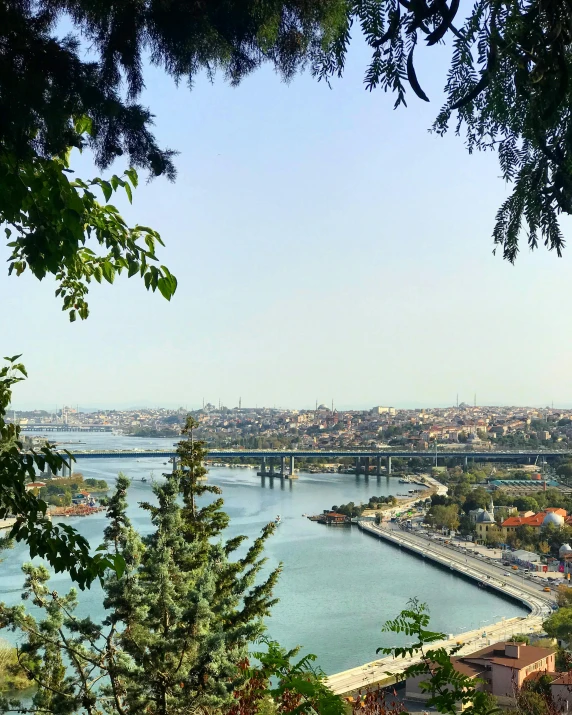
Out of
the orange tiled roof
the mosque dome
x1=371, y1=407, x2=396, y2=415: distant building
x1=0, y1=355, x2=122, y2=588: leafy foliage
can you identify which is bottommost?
the orange tiled roof

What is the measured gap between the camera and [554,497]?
17016mm

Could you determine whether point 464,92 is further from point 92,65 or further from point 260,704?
point 260,704

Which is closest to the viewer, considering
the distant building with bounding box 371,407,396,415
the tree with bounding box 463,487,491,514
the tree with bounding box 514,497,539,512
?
the tree with bounding box 514,497,539,512

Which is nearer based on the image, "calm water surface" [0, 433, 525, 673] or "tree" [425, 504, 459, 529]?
"calm water surface" [0, 433, 525, 673]

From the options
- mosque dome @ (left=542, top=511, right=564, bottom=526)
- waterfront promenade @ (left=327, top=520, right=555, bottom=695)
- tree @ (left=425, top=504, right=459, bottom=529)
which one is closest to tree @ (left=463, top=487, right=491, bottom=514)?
tree @ (left=425, top=504, right=459, bottom=529)

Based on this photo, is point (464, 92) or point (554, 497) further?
point (554, 497)

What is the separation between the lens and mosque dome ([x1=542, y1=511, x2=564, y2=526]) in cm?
1423

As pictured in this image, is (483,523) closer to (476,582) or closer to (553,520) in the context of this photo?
(553,520)

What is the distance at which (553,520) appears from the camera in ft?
47.0

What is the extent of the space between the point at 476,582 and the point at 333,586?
110 inches

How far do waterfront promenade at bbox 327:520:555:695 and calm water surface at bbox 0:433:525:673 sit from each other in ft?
0.74

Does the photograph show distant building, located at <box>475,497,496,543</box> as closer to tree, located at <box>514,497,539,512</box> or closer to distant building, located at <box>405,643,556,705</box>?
tree, located at <box>514,497,539,512</box>

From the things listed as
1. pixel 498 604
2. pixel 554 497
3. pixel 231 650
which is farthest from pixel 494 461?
pixel 231 650

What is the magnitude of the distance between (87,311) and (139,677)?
0.85 meters
